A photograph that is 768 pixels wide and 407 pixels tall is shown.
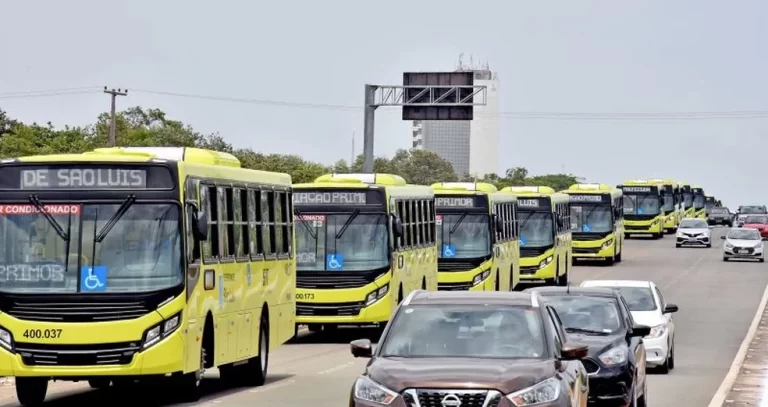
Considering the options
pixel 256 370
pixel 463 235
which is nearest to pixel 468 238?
pixel 463 235

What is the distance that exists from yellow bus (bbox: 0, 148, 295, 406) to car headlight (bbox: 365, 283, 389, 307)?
1083 centimetres

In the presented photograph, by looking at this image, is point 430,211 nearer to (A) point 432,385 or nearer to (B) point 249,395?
(B) point 249,395

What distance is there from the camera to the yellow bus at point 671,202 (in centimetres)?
9738

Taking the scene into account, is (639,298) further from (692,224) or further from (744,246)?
(692,224)

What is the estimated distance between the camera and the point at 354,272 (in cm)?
3098

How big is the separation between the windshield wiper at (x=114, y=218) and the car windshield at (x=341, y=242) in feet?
39.4

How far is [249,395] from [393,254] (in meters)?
10.4

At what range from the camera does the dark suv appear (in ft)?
41.7

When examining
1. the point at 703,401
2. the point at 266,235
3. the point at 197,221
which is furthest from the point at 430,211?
the point at 197,221

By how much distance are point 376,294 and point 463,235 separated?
8.88 metres

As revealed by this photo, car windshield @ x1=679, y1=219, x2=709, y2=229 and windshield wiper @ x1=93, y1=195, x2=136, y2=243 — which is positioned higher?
car windshield @ x1=679, y1=219, x2=709, y2=229

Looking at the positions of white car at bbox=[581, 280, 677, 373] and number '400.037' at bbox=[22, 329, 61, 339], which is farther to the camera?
white car at bbox=[581, 280, 677, 373]

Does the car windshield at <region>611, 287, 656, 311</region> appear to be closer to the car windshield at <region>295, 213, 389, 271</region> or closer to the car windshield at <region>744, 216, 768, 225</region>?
the car windshield at <region>295, 213, 389, 271</region>

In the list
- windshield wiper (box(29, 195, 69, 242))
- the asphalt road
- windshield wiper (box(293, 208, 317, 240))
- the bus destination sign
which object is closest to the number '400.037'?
windshield wiper (box(29, 195, 69, 242))
